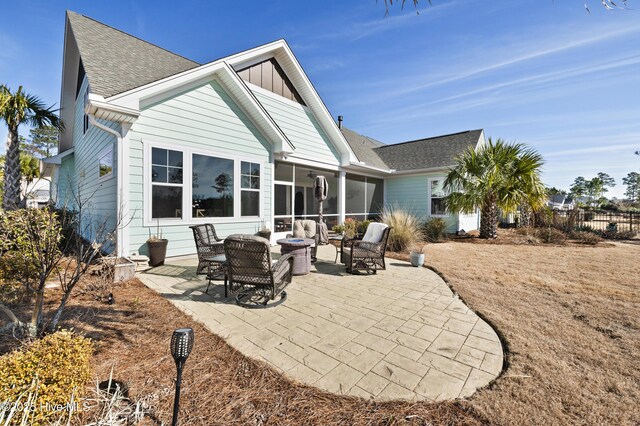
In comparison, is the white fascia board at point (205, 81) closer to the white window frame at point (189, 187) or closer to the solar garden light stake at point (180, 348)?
the white window frame at point (189, 187)

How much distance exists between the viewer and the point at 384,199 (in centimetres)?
1597

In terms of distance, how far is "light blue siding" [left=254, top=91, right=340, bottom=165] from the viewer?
33.7 feet

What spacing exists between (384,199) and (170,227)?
12.2 meters

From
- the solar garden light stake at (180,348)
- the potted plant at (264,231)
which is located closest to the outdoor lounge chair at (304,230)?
the potted plant at (264,231)

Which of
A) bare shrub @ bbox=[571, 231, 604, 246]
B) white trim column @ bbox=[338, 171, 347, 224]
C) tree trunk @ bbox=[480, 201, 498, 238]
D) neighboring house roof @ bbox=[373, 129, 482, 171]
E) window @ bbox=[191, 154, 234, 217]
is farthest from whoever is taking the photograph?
neighboring house roof @ bbox=[373, 129, 482, 171]

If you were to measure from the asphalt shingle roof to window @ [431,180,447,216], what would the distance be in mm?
12645

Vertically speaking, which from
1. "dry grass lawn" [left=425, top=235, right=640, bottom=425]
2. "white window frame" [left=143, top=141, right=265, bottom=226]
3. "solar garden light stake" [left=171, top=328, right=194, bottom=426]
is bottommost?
A: "dry grass lawn" [left=425, top=235, right=640, bottom=425]

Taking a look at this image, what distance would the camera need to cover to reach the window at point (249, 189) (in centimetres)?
841

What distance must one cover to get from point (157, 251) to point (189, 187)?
187 cm

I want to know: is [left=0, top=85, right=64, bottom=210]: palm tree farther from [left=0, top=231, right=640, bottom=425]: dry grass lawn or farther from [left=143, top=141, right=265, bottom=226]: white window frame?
[left=0, top=231, right=640, bottom=425]: dry grass lawn

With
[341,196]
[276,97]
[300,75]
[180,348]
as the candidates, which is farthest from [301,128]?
[180,348]

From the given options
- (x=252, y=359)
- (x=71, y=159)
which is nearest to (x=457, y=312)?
(x=252, y=359)

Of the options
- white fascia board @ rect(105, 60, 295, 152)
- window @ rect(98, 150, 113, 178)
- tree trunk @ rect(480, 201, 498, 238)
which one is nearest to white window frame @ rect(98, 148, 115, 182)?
window @ rect(98, 150, 113, 178)

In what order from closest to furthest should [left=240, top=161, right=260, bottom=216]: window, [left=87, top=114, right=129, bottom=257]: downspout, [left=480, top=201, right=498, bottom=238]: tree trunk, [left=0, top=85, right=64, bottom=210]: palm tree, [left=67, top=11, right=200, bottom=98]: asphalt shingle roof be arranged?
[left=87, top=114, right=129, bottom=257]: downspout → [left=67, top=11, right=200, bottom=98]: asphalt shingle roof → [left=0, top=85, right=64, bottom=210]: palm tree → [left=240, top=161, right=260, bottom=216]: window → [left=480, top=201, right=498, bottom=238]: tree trunk
